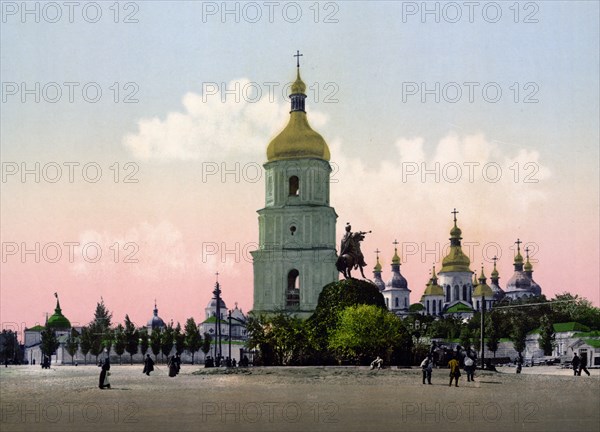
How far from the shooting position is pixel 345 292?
38188 millimetres

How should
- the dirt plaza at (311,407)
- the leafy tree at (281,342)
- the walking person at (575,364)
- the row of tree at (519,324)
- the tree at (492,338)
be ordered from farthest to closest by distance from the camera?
1. the tree at (492,338)
2. the row of tree at (519,324)
3. the leafy tree at (281,342)
4. the walking person at (575,364)
5. the dirt plaza at (311,407)

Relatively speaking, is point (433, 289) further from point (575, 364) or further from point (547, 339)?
point (575, 364)

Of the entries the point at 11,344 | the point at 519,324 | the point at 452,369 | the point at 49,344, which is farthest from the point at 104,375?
the point at 11,344

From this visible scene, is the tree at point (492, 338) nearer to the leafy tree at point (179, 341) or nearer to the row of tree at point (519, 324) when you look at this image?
the row of tree at point (519, 324)

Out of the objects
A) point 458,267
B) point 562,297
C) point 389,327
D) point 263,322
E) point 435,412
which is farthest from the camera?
point 458,267

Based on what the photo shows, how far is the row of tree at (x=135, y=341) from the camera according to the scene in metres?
81.1

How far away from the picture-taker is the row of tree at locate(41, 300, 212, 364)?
266 ft

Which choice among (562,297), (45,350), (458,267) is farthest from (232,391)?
(458,267)

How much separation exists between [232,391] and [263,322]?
751 inches

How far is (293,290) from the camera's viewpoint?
64.9 m

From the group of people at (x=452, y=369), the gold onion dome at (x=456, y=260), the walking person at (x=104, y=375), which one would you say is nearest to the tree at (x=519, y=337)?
the gold onion dome at (x=456, y=260)

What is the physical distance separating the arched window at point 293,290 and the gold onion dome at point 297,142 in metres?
8.99

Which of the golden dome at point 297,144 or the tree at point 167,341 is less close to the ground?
the golden dome at point 297,144

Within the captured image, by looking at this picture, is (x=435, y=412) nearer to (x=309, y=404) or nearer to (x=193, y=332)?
(x=309, y=404)
